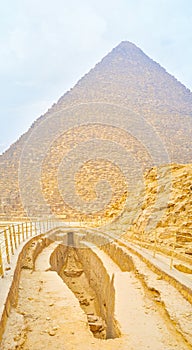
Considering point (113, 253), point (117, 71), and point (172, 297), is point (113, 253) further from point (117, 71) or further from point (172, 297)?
point (117, 71)

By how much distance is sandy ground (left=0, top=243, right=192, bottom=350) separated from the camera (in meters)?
2.93

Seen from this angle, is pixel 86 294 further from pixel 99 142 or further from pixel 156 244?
pixel 99 142

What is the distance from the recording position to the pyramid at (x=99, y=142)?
36781mm

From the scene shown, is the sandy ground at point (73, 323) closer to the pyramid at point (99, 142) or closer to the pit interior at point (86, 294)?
the pit interior at point (86, 294)

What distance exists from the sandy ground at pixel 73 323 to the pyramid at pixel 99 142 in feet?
69.5

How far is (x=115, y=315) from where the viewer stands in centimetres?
383

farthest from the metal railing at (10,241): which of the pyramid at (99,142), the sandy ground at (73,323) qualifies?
the pyramid at (99,142)

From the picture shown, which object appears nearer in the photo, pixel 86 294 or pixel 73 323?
pixel 73 323

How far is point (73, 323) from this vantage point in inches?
142

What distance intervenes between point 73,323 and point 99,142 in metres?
46.3

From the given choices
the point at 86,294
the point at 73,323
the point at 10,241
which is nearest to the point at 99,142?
the point at 86,294

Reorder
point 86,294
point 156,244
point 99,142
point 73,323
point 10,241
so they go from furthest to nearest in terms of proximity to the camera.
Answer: point 99,142, point 86,294, point 156,244, point 10,241, point 73,323

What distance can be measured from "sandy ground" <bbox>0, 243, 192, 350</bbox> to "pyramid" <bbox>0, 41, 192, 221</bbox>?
2118 centimetres

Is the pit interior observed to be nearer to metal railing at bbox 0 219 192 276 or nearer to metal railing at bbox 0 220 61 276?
metal railing at bbox 0 220 61 276
